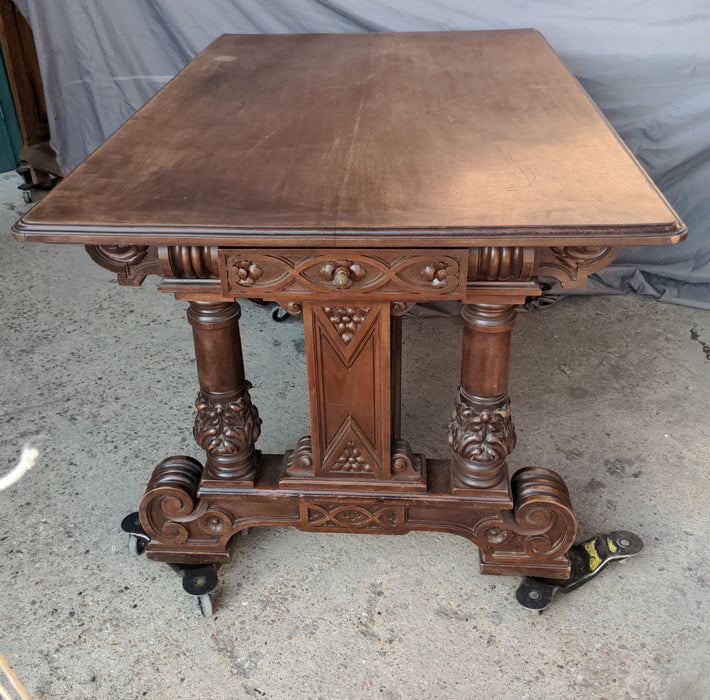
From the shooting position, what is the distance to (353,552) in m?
1.75

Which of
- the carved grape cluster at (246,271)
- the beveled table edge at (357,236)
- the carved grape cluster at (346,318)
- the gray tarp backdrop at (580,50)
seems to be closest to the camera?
the beveled table edge at (357,236)

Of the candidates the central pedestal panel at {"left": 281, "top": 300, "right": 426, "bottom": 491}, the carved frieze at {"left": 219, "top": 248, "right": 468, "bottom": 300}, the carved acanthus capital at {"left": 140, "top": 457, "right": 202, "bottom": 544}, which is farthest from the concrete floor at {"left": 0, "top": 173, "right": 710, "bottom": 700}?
the carved frieze at {"left": 219, "top": 248, "right": 468, "bottom": 300}

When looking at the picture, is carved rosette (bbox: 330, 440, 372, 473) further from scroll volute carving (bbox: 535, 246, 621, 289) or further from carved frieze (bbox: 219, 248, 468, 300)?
scroll volute carving (bbox: 535, 246, 621, 289)

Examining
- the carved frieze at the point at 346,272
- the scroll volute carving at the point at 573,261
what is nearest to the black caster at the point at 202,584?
the carved frieze at the point at 346,272

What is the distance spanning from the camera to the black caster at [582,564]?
5.15ft

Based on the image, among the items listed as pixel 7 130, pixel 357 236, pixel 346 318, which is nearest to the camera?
pixel 357 236

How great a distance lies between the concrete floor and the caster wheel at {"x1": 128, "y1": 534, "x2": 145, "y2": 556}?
2cm

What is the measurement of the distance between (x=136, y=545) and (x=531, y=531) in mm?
858

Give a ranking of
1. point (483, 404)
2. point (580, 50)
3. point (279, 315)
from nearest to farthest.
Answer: point (483, 404)
point (580, 50)
point (279, 315)

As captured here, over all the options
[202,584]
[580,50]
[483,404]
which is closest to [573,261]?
[483,404]

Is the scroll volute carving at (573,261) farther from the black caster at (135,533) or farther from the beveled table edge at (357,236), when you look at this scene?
the black caster at (135,533)

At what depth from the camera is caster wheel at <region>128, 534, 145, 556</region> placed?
1.73 meters

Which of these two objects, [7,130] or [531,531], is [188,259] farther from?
[7,130]

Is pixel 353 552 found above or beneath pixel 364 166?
beneath
